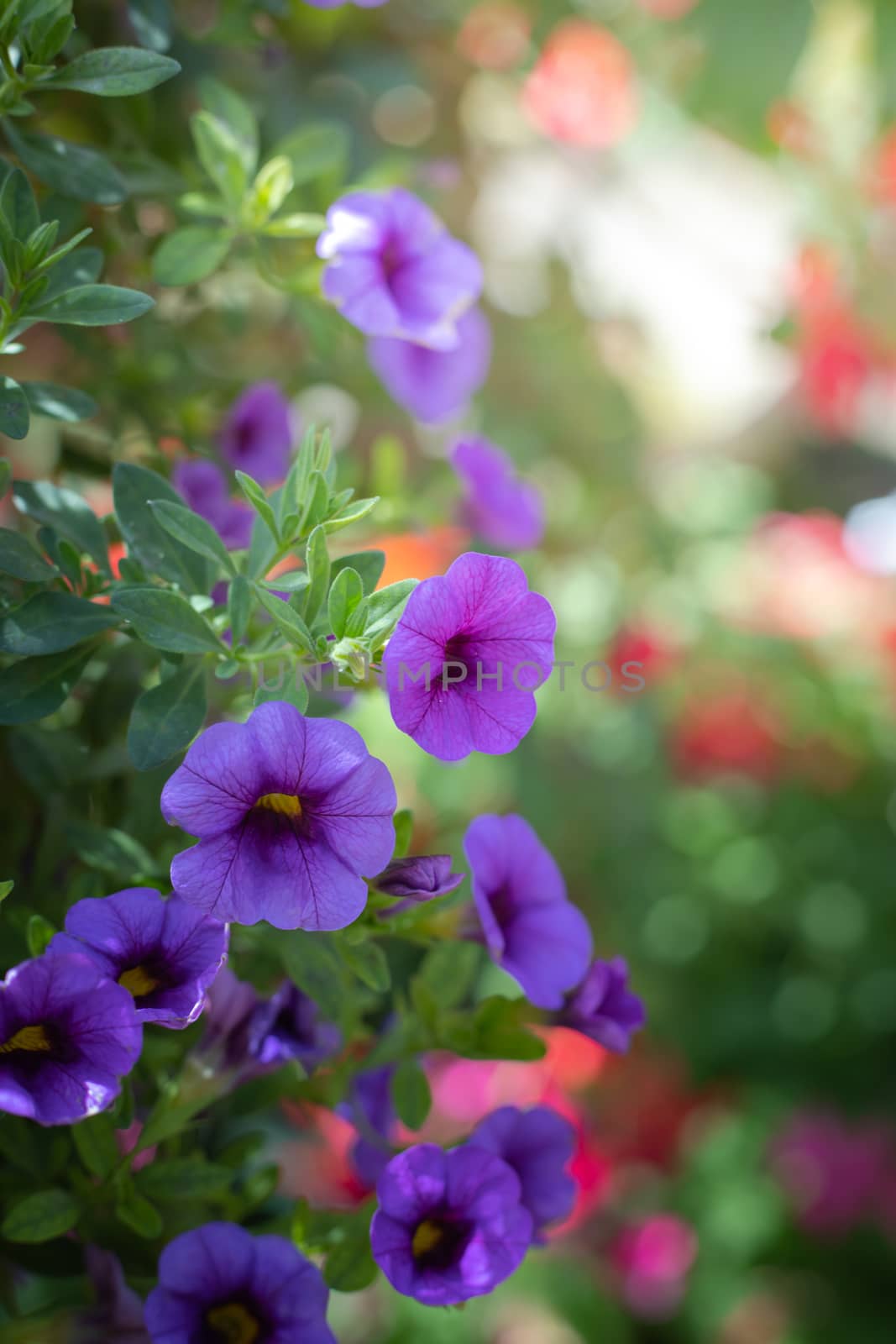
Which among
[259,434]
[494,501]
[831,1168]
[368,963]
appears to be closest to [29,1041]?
[368,963]

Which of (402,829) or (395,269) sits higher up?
(395,269)

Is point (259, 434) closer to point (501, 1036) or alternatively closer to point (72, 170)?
point (72, 170)

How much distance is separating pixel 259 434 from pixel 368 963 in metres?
0.30

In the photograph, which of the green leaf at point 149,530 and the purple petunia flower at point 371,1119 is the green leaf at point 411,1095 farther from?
the green leaf at point 149,530

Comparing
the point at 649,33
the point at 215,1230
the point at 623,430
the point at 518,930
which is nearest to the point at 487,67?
the point at 649,33

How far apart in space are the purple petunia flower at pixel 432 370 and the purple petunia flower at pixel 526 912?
0.89 feet

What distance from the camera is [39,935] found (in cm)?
37

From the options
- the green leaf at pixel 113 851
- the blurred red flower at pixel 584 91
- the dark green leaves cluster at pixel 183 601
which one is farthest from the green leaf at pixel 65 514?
the blurred red flower at pixel 584 91

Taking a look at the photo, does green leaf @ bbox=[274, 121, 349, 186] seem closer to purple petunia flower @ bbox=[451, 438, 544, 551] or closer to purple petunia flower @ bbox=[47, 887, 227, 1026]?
purple petunia flower @ bbox=[451, 438, 544, 551]

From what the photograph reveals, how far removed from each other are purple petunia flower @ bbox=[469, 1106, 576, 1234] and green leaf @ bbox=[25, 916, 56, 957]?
186mm

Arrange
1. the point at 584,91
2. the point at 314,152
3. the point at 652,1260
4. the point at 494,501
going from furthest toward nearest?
1. the point at 652,1260
2. the point at 584,91
3. the point at 494,501
4. the point at 314,152

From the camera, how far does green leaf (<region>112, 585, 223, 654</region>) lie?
35cm

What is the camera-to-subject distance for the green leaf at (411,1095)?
43 centimetres

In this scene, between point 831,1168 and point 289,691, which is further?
point 831,1168
